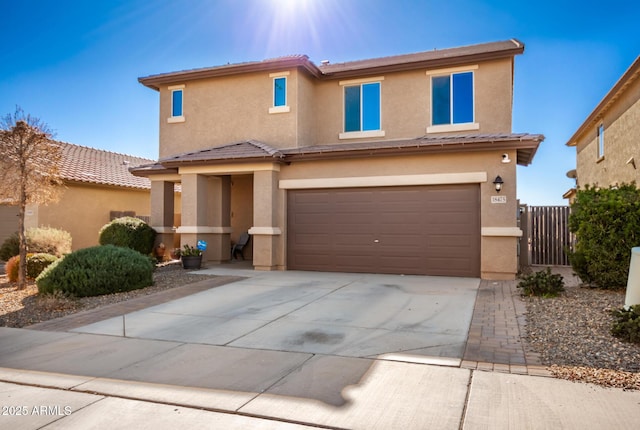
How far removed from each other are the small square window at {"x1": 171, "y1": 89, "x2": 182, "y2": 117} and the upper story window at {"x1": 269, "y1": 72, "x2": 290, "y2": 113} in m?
3.74

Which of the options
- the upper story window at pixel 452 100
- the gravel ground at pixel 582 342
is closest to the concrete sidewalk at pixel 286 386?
the gravel ground at pixel 582 342

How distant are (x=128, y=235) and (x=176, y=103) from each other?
5003 millimetres

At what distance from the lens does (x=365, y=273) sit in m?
13.4

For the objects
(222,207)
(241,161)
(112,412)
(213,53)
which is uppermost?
(213,53)

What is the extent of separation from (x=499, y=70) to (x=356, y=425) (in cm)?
1326

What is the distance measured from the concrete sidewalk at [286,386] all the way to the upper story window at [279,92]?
9876 mm

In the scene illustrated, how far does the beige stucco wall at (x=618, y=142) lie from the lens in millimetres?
15586

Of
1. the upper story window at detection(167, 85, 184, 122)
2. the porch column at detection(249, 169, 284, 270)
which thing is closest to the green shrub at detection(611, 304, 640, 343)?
the porch column at detection(249, 169, 284, 270)

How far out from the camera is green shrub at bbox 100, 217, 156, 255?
16.1m

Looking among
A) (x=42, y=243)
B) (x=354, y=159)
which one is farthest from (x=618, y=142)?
(x=42, y=243)

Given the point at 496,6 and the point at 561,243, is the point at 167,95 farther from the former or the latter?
the point at 561,243

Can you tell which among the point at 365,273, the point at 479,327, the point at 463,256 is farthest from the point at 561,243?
the point at 479,327

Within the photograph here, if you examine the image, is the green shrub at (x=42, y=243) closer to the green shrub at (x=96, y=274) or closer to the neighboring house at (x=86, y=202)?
the neighboring house at (x=86, y=202)

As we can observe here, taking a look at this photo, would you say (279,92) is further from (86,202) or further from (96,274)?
(86,202)
